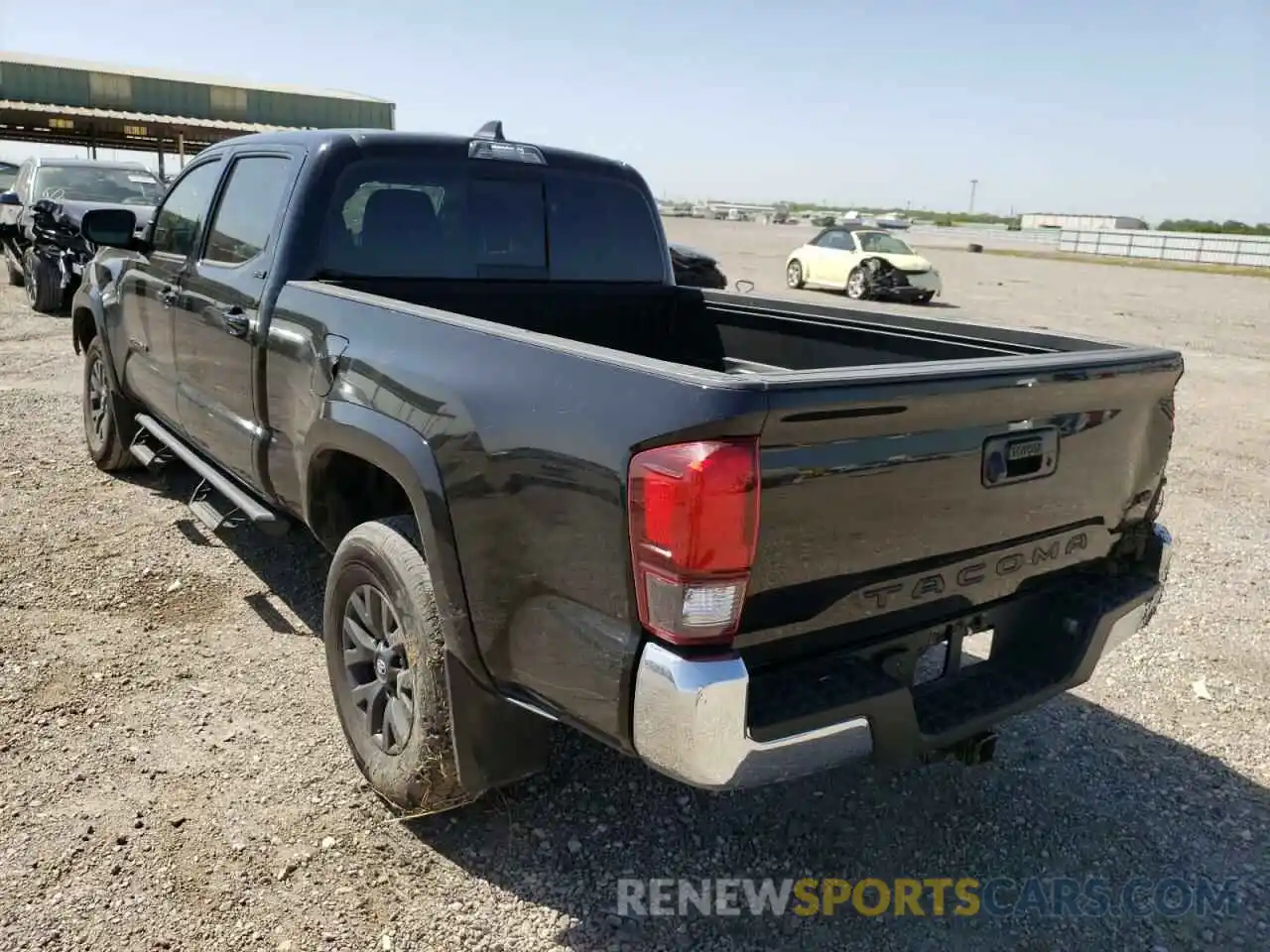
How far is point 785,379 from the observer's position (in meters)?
2.01

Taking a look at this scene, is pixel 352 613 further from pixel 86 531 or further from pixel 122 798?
pixel 86 531

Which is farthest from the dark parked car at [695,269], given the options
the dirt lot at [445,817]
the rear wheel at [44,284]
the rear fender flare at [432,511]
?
the rear fender flare at [432,511]

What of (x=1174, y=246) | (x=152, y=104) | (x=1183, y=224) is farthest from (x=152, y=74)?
(x=1183, y=224)

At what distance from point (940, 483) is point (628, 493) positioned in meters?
0.78

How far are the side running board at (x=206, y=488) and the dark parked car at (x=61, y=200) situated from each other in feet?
25.1

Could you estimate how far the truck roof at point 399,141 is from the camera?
372cm

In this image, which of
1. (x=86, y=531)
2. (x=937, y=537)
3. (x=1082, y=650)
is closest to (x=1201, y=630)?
(x=1082, y=650)

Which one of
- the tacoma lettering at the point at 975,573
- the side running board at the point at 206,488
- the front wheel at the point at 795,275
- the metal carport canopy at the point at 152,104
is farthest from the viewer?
the metal carport canopy at the point at 152,104

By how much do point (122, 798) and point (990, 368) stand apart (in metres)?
2.79

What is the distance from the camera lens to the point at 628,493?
208cm

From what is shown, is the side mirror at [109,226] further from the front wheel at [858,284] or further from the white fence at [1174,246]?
the white fence at [1174,246]

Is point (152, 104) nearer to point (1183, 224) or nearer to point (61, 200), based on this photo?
point (61, 200)

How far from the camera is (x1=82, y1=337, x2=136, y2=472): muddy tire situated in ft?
19.0

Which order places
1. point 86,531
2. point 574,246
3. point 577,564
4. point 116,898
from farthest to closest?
point 86,531 < point 574,246 < point 116,898 < point 577,564
